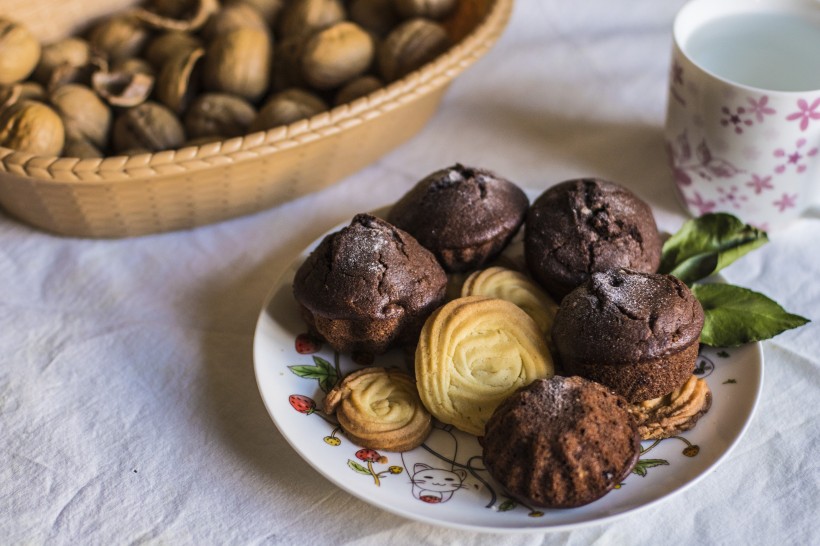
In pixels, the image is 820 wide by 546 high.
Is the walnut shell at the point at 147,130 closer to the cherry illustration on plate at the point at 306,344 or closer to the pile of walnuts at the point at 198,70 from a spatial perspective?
the pile of walnuts at the point at 198,70

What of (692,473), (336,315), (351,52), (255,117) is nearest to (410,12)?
(351,52)

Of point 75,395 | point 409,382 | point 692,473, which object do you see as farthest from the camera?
point 75,395

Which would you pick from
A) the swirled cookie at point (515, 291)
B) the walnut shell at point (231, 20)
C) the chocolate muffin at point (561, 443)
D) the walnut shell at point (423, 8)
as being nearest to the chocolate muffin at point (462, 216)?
the swirled cookie at point (515, 291)

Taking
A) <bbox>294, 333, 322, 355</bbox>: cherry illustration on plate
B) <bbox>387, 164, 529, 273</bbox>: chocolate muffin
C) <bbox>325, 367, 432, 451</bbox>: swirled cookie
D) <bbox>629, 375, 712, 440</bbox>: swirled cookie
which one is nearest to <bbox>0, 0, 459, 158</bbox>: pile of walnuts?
<bbox>387, 164, 529, 273</bbox>: chocolate muffin

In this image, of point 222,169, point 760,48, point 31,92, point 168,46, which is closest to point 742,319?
point 760,48

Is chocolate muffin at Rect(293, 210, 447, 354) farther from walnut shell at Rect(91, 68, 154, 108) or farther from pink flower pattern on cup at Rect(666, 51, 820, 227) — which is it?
walnut shell at Rect(91, 68, 154, 108)

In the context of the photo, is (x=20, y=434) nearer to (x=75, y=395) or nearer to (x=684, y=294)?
(x=75, y=395)

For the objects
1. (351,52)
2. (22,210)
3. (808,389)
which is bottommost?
(808,389)
